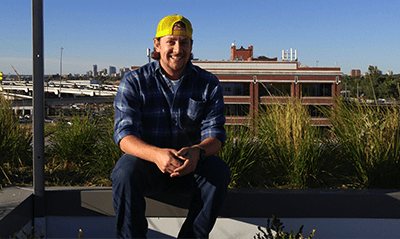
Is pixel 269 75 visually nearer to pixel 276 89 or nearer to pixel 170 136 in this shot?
pixel 276 89

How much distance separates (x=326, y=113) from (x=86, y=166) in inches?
87.4

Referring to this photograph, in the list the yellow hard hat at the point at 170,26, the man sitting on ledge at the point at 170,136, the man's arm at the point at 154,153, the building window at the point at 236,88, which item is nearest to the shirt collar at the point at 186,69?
the man sitting on ledge at the point at 170,136

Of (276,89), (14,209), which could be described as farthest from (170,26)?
(276,89)

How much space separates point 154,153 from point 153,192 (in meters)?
0.29

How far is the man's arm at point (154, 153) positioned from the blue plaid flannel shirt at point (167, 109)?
0.45 feet

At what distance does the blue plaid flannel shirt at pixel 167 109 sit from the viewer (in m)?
1.84

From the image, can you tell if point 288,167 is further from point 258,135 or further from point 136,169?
point 136,169

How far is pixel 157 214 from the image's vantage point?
2070 millimetres

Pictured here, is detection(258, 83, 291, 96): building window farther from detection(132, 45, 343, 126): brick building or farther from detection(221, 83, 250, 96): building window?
detection(221, 83, 250, 96): building window

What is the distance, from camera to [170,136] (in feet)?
6.19

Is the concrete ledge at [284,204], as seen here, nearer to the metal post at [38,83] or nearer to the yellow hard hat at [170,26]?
the metal post at [38,83]

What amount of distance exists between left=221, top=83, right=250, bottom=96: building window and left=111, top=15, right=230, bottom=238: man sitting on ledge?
49.3 metres

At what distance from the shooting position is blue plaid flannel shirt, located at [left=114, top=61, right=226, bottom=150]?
6.05 feet

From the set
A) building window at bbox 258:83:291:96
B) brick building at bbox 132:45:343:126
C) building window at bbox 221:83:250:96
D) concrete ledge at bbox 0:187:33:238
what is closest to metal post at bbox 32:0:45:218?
concrete ledge at bbox 0:187:33:238
